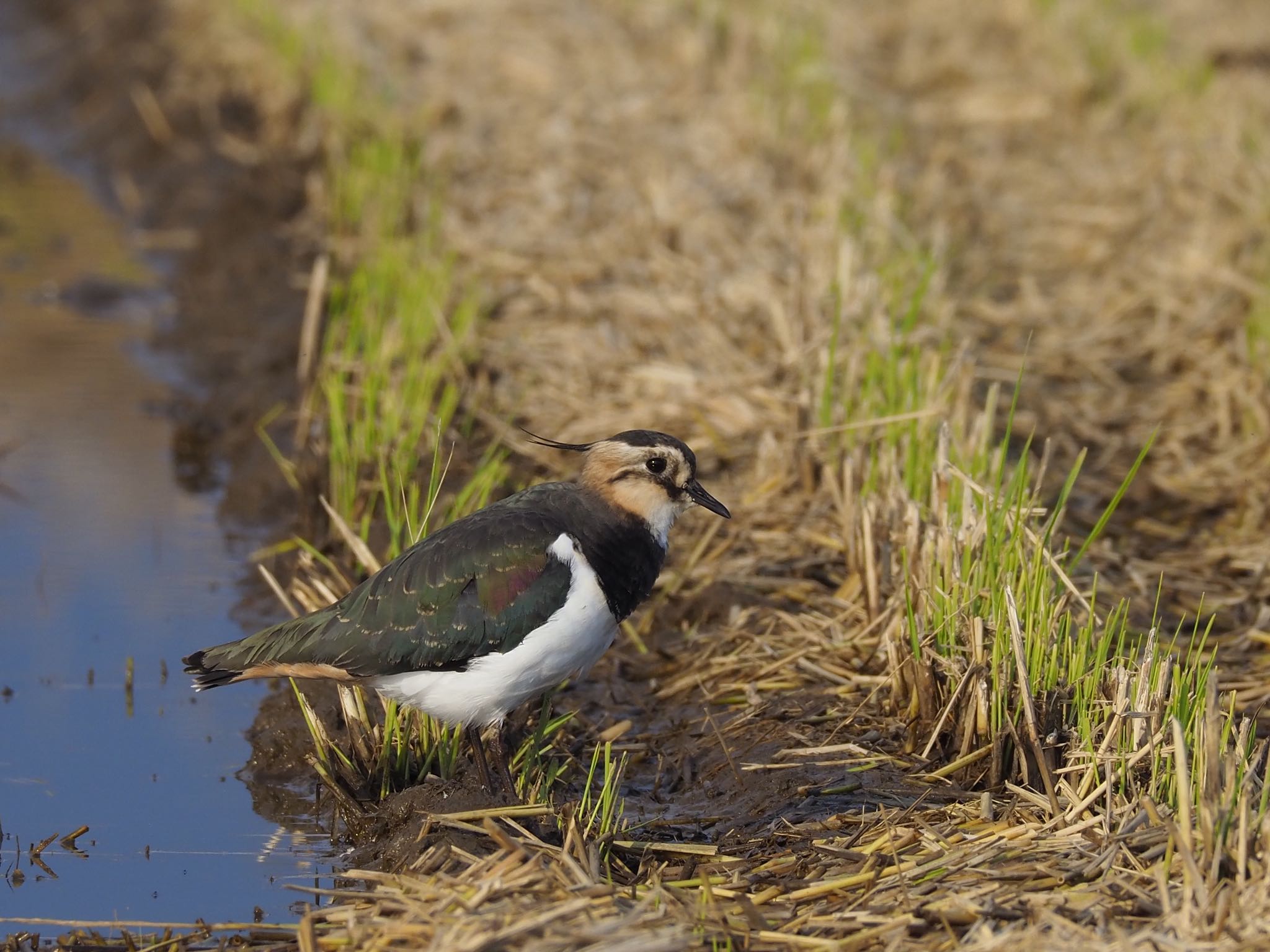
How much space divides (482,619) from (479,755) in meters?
0.43

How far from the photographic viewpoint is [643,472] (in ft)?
16.6

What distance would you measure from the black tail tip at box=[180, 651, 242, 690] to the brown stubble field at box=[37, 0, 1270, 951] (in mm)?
662

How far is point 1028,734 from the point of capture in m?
4.76

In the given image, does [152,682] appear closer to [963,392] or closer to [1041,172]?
[963,392]

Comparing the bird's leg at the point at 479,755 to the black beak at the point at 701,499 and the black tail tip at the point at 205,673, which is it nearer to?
the black tail tip at the point at 205,673

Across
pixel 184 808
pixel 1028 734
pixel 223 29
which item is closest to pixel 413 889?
pixel 184 808

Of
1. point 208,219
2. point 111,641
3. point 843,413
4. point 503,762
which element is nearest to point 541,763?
point 503,762

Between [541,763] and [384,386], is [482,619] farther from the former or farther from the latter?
[384,386]

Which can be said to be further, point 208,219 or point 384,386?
point 208,219

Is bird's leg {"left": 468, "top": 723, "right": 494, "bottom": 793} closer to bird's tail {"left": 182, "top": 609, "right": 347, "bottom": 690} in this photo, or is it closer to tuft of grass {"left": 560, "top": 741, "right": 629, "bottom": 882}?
tuft of grass {"left": 560, "top": 741, "right": 629, "bottom": 882}

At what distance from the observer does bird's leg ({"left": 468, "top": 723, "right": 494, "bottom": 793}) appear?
484cm

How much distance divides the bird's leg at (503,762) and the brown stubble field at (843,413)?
0.13 meters

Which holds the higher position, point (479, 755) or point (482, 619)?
point (482, 619)

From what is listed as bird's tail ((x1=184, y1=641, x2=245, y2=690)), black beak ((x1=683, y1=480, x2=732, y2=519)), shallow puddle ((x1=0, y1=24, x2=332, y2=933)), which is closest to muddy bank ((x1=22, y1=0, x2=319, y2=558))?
shallow puddle ((x1=0, y1=24, x2=332, y2=933))
